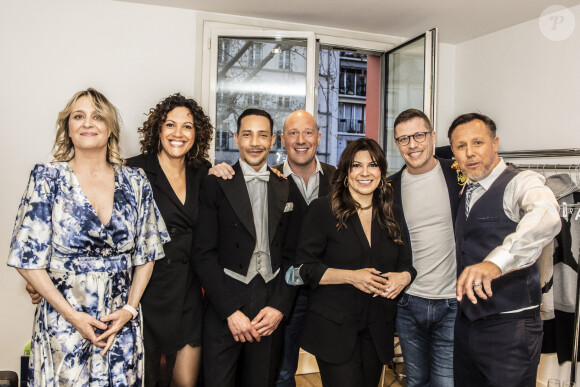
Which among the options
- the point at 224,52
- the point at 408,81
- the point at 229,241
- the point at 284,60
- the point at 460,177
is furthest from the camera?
the point at 408,81

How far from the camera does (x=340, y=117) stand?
26.4 ft

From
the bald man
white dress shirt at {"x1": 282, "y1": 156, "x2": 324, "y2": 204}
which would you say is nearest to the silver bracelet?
the bald man

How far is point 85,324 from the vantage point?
1.64 meters

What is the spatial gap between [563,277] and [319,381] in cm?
199

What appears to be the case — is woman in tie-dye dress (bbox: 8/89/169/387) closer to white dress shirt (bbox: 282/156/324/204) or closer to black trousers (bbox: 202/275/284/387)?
black trousers (bbox: 202/275/284/387)

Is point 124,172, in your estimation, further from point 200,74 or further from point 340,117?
point 340,117

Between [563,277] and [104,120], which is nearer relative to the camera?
[104,120]

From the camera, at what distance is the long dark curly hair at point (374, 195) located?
6.47 ft

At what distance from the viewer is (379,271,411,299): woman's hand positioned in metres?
1.87

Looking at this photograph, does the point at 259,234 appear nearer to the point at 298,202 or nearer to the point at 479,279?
the point at 298,202

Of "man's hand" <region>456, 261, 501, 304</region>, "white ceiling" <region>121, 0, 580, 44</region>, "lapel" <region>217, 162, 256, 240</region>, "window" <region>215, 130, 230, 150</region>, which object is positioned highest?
"white ceiling" <region>121, 0, 580, 44</region>

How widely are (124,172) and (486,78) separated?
3.58 metres

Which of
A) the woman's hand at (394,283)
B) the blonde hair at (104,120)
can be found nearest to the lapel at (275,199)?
the woman's hand at (394,283)

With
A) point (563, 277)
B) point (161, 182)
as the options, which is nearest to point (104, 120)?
point (161, 182)
